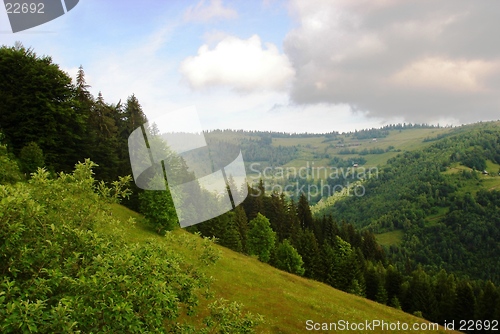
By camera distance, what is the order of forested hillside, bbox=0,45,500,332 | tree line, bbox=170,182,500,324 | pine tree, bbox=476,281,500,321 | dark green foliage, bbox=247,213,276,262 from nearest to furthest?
forested hillside, bbox=0,45,500,332 → dark green foliage, bbox=247,213,276,262 → tree line, bbox=170,182,500,324 → pine tree, bbox=476,281,500,321

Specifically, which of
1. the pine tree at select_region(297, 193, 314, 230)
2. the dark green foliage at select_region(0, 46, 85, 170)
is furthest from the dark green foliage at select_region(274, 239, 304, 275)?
the dark green foliage at select_region(0, 46, 85, 170)

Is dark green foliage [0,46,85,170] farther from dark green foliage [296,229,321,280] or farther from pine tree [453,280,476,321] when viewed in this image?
pine tree [453,280,476,321]

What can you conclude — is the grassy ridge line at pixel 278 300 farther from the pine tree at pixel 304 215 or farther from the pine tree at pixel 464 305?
the pine tree at pixel 304 215

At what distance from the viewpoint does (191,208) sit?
54.9m

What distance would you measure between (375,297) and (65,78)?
8267 centimetres

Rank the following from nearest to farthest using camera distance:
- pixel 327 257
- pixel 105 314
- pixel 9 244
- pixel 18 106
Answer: pixel 105 314 < pixel 9 244 < pixel 18 106 < pixel 327 257

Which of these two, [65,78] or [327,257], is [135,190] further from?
[327,257]

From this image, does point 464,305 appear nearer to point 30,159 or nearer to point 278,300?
point 278,300

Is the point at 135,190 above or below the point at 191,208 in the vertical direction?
above

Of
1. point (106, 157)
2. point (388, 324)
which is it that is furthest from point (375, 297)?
point (106, 157)

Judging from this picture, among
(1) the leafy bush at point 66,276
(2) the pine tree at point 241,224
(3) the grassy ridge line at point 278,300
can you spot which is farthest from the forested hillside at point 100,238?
(3) the grassy ridge line at point 278,300

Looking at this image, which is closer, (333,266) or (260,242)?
(260,242)

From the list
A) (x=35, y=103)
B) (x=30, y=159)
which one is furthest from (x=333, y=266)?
(x=35, y=103)

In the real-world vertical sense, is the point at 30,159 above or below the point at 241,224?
above
